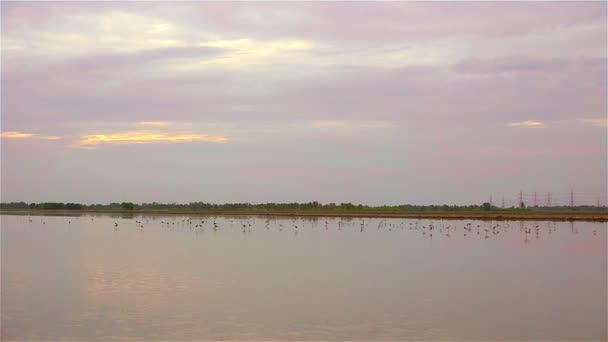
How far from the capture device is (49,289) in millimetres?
21516

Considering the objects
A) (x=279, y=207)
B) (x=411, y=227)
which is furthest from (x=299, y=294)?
(x=279, y=207)

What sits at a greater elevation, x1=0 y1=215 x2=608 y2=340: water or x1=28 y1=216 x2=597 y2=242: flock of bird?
x1=28 y1=216 x2=597 y2=242: flock of bird

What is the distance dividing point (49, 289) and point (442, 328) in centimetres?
1374

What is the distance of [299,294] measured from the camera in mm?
20875

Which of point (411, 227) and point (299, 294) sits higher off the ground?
point (411, 227)

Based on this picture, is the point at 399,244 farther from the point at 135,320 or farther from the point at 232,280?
the point at 135,320

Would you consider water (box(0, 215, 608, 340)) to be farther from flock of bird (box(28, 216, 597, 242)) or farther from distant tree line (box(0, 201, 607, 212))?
distant tree line (box(0, 201, 607, 212))

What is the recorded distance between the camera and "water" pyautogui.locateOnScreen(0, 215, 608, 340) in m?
15.9

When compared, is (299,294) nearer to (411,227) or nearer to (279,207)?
(411,227)

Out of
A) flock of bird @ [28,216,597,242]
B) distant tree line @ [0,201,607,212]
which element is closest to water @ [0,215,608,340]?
flock of bird @ [28,216,597,242]

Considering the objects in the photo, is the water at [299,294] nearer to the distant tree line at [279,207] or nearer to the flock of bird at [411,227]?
the flock of bird at [411,227]

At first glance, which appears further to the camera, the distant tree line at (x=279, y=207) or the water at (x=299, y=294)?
the distant tree line at (x=279, y=207)

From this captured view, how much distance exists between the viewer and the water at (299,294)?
15.9m

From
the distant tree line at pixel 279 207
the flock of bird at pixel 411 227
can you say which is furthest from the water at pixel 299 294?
the distant tree line at pixel 279 207
